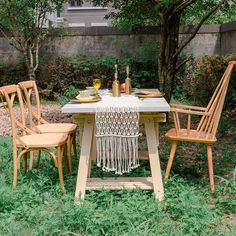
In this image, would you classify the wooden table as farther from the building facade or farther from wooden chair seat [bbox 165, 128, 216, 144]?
the building facade

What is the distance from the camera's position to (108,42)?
30.8 feet

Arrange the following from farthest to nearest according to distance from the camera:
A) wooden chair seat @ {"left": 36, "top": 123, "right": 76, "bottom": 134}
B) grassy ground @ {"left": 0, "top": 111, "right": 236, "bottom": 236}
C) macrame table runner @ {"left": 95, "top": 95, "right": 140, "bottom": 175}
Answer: wooden chair seat @ {"left": 36, "top": 123, "right": 76, "bottom": 134}
macrame table runner @ {"left": 95, "top": 95, "right": 140, "bottom": 175}
grassy ground @ {"left": 0, "top": 111, "right": 236, "bottom": 236}

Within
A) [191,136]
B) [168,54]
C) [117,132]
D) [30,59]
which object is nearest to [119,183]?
[117,132]

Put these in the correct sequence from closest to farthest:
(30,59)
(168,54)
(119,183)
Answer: (119,183) → (168,54) → (30,59)

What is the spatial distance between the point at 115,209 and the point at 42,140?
3.16 feet

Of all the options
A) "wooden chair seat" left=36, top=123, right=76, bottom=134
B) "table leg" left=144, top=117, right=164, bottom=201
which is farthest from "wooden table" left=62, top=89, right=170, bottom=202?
"wooden chair seat" left=36, top=123, right=76, bottom=134

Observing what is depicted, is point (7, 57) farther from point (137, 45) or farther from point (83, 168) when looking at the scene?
point (83, 168)

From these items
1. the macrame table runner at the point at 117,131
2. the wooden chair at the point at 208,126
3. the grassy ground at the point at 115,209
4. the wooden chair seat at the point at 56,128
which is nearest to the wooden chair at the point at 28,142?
the grassy ground at the point at 115,209

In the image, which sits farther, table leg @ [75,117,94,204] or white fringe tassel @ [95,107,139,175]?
table leg @ [75,117,94,204]

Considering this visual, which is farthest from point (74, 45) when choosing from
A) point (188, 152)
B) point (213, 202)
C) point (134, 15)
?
point (213, 202)

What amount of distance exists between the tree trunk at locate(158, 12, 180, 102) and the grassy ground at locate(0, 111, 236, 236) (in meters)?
2.49

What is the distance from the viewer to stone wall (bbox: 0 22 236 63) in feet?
30.2

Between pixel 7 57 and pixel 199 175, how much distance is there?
21.8ft

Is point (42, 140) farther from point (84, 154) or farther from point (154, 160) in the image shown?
point (154, 160)
